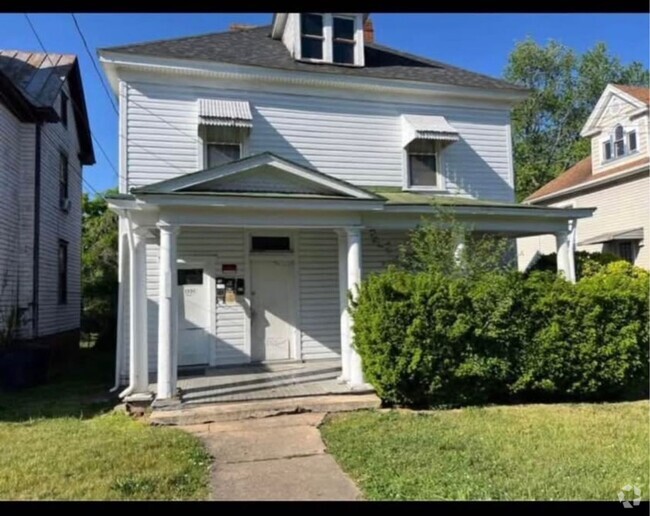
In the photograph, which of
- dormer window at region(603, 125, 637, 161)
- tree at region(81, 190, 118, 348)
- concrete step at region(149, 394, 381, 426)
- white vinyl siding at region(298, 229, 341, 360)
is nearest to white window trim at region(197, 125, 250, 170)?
white vinyl siding at region(298, 229, 341, 360)

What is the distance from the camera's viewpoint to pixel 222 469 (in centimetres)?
487

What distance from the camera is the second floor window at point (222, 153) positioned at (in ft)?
32.3

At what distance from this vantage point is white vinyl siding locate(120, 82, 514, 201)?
373 inches

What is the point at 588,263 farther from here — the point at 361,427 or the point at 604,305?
the point at 361,427

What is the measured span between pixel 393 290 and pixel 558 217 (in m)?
4.34

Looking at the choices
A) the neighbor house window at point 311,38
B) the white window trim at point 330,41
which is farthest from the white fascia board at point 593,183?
the neighbor house window at point 311,38

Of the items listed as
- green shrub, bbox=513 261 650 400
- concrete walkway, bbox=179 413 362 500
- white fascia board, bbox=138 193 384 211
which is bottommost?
concrete walkway, bbox=179 413 362 500

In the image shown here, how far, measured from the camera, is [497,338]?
23.5 feet

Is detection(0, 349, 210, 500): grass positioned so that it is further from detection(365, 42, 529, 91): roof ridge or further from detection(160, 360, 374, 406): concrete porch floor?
detection(365, 42, 529, 91): roof ridge

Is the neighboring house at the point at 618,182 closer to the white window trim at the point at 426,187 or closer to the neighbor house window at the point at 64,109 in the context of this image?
the white window trim at the point at 426,187

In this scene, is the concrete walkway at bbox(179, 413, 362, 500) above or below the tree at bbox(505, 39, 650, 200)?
below

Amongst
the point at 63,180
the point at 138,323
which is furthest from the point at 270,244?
the point at 63,180

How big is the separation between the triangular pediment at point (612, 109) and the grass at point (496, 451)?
13.9 m

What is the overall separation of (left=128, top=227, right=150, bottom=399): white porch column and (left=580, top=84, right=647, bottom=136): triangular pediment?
16.9 m
